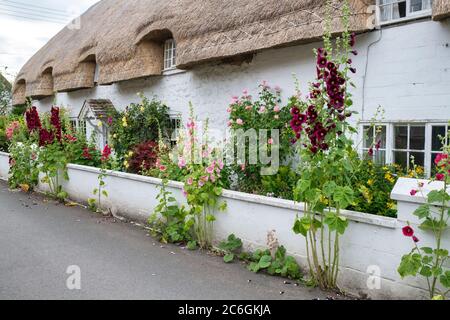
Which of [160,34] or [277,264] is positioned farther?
[160,34]

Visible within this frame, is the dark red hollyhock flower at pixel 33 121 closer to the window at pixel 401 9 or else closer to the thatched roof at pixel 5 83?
the window at pixel 401 9

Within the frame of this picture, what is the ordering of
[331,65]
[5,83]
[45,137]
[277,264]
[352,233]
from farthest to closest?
[5,83]
[45,137]
[277,264]
[352,233]
[331,65]

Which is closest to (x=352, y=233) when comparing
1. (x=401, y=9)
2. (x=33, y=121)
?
(x=401, y=9)

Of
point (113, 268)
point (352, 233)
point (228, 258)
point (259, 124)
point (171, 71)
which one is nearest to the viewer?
point (352, 233)

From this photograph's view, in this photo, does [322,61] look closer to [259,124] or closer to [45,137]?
[259,124]

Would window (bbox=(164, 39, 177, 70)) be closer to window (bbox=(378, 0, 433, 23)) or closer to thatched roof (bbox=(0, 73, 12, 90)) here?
window (bbox=(378, 0, 433, 23))

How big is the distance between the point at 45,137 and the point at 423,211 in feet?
25.8

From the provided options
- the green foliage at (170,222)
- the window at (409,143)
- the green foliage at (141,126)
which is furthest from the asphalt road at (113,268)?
the green foliage at (141,126)

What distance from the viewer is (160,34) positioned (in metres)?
10.2

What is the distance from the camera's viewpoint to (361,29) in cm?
568

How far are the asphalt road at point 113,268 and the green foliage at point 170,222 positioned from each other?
0.17 m

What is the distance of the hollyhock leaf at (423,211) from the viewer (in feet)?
11.0

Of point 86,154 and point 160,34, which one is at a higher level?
point 160,34

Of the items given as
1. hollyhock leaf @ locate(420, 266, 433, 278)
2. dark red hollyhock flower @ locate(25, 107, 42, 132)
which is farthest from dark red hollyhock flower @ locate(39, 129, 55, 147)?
hollyhock leaf @ locate(420, 266, 433, 278)
